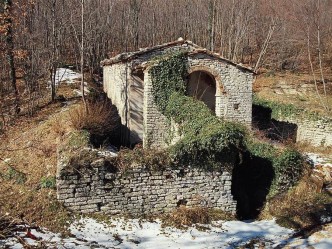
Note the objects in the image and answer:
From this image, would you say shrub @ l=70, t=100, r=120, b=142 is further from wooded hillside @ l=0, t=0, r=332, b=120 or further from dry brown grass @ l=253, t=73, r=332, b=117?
dry brown grass @ l=253, t=73, r=332, b=117

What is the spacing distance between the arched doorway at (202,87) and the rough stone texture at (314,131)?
17.4 feet

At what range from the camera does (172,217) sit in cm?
843

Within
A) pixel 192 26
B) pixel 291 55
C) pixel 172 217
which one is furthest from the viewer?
pixel 192 26

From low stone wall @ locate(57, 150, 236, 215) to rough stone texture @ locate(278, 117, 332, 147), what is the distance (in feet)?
30.9

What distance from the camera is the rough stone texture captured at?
53.2 feet

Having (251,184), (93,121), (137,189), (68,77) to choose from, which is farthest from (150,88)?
(68,77)

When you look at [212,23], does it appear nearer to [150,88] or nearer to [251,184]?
[150,88]

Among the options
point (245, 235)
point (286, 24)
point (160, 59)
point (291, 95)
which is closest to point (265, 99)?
point (291, 95)

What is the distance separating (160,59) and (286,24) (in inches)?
801

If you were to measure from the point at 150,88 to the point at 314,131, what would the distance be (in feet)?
29.8

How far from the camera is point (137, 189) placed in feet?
27.3

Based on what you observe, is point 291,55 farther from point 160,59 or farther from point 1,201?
point 1,201

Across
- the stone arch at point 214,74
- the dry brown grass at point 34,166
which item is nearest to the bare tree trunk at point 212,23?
the stone arch at point 214,74

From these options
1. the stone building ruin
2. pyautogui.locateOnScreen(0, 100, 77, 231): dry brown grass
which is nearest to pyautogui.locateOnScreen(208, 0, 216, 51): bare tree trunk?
the stone building ruin
